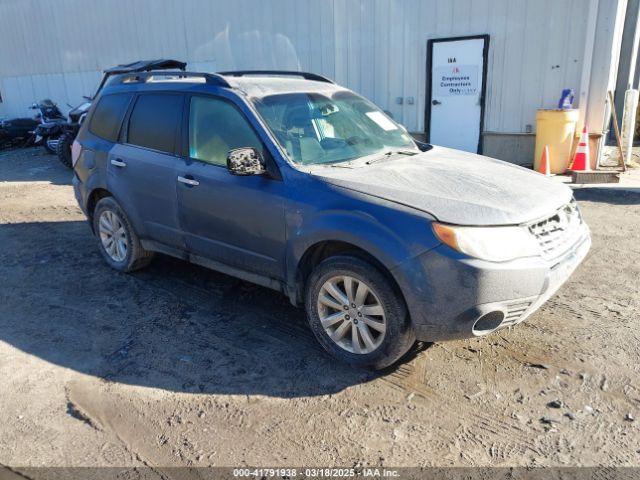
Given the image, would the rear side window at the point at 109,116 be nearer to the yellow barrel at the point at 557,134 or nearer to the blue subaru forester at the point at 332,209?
the blue subaru forester at the point at 332,209

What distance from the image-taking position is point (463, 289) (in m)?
2.95

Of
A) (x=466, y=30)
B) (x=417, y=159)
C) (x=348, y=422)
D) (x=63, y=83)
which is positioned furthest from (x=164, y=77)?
(x=63, y=83)

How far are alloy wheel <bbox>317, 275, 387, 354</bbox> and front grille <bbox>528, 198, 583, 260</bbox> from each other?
Answer: 1.03 m

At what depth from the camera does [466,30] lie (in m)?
9.85

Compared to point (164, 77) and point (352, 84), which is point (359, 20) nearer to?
point (352, 84)

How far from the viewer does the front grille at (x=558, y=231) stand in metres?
3.19

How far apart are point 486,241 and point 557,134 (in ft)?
22.7

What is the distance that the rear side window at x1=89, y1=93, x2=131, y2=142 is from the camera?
16.4 feet

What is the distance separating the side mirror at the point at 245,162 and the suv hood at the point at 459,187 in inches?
15.3

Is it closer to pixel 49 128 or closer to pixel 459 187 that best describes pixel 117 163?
pixel 459 187

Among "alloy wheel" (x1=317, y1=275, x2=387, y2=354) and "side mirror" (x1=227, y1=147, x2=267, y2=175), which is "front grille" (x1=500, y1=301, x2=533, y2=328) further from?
"side mirror" (x1=227, y1=147, x2=267, y2=175)

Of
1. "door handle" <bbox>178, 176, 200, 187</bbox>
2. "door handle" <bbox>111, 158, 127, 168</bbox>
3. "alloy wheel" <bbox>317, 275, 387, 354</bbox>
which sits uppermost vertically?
"door handle" <bbox>111, 158, 127, 168</bbox>

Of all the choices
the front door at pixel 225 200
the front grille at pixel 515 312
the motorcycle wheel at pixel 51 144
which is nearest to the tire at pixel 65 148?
the motorcycle wheel at pixel 51 144

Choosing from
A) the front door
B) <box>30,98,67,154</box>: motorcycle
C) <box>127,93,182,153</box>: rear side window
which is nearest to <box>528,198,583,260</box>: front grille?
the front door
